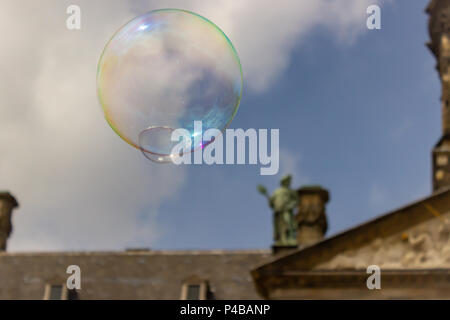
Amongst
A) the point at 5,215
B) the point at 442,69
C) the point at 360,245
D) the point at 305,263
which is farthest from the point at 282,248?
the point at 5,215

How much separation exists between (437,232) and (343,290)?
7.47ft

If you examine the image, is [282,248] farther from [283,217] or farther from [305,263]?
[305,263]

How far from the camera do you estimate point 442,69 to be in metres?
29.8

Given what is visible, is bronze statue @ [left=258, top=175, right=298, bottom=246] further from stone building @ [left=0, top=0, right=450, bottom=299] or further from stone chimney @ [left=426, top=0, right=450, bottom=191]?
stone chimney @ [left=426, top=0, right=450, bottom=191]

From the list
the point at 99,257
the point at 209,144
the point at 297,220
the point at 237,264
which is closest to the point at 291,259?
the point at 297,220

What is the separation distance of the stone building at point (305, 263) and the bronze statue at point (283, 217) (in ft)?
0.72

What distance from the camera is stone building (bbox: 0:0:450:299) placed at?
23.8 metres

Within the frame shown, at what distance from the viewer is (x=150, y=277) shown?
30.7m

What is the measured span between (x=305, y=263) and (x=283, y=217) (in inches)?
89.2

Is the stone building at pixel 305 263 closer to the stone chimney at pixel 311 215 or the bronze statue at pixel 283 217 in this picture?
the stone chimney at pixel 311 215

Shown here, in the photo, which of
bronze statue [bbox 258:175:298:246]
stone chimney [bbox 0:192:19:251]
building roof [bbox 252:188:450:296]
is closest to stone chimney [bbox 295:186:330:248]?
bronze statue [bbox 258:175:298:246]

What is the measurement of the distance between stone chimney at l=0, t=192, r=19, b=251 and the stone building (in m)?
0.03

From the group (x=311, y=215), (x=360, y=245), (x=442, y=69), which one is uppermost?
(x=442, y=69)
